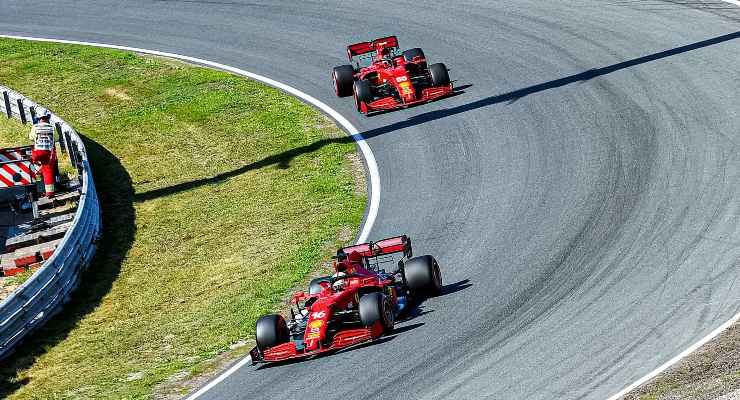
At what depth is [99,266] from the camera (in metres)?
22.9

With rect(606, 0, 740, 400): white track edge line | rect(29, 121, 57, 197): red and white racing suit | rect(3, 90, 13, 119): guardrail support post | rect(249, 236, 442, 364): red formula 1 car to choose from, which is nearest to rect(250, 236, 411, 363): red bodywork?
rect(249, 236, 442, 364): red formula 1 car

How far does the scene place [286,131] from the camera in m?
29.0

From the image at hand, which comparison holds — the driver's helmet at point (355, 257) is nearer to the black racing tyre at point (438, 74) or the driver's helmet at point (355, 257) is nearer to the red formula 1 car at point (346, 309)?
the red formula 1 car at point (346, 309)

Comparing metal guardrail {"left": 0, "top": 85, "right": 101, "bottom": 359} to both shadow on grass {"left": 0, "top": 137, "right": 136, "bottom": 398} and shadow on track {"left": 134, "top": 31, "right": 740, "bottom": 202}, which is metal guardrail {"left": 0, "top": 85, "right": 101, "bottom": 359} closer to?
shadow on grass {"left": 0, "top": 137, "right": 136, "bottom": 398}

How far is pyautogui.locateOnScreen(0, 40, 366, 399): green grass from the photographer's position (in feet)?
62.5

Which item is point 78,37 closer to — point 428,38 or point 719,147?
point 428,38

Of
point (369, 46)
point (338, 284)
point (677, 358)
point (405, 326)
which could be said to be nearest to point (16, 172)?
point (369, 46)

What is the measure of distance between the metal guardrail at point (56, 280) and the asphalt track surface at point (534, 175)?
4.45m

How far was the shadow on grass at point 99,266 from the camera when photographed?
19234mm

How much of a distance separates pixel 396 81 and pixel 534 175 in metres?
6.04

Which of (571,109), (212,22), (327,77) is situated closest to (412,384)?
(571,109)

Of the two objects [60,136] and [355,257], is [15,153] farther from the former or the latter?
[355,257]

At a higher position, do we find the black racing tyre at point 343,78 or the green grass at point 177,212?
the black racing tyre at point 343,78

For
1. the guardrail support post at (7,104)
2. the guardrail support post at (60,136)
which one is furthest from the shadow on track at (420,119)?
the guardrail support post at (7,104)
